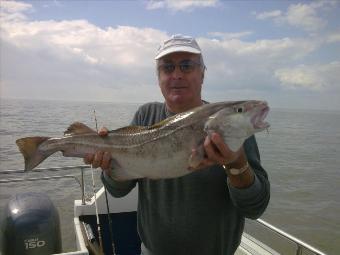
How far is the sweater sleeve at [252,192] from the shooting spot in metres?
2.93

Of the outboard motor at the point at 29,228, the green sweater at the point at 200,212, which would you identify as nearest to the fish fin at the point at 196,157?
the green sweater at the point at 200,212

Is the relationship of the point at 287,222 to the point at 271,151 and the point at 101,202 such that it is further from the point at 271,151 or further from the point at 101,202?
the point at 271,151

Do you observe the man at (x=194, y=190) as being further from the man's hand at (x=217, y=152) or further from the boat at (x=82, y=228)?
the boat at (x=82, y=228)

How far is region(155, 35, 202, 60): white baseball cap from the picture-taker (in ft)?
11.3

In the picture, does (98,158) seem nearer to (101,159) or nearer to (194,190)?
(101,159)

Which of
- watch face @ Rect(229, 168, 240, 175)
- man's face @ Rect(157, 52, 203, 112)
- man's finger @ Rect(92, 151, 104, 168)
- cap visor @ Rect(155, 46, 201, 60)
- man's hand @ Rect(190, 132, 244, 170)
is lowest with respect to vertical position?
watch face @ Rect(229, 168, 240, 175)

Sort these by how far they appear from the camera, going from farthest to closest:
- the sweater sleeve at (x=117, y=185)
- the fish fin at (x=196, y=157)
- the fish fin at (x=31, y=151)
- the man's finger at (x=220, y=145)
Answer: the fish fin at (x=31, y=151) → the sweater sleeve at (x=117, y=185) → the fish fin at (x=196, y=157) → the man's finger at (x=220, y=145)

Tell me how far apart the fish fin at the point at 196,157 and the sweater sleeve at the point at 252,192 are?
0.34m

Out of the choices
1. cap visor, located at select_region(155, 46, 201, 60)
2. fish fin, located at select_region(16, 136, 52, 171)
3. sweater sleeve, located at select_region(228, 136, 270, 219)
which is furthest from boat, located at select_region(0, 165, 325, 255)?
cap visor, located at select_region(155, 46, 201, 60)

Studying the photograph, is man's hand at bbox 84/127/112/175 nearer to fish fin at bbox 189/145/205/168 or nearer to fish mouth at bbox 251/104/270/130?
fish fin at bbox 189/145/205/168

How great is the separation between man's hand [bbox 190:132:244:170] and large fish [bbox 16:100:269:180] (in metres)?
0.05

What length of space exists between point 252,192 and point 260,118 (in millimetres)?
590

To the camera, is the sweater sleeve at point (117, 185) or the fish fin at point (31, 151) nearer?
the sweater sleeve at point (117, 185)

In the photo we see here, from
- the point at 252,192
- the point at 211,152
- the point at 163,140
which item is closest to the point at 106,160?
the point at 163,140
